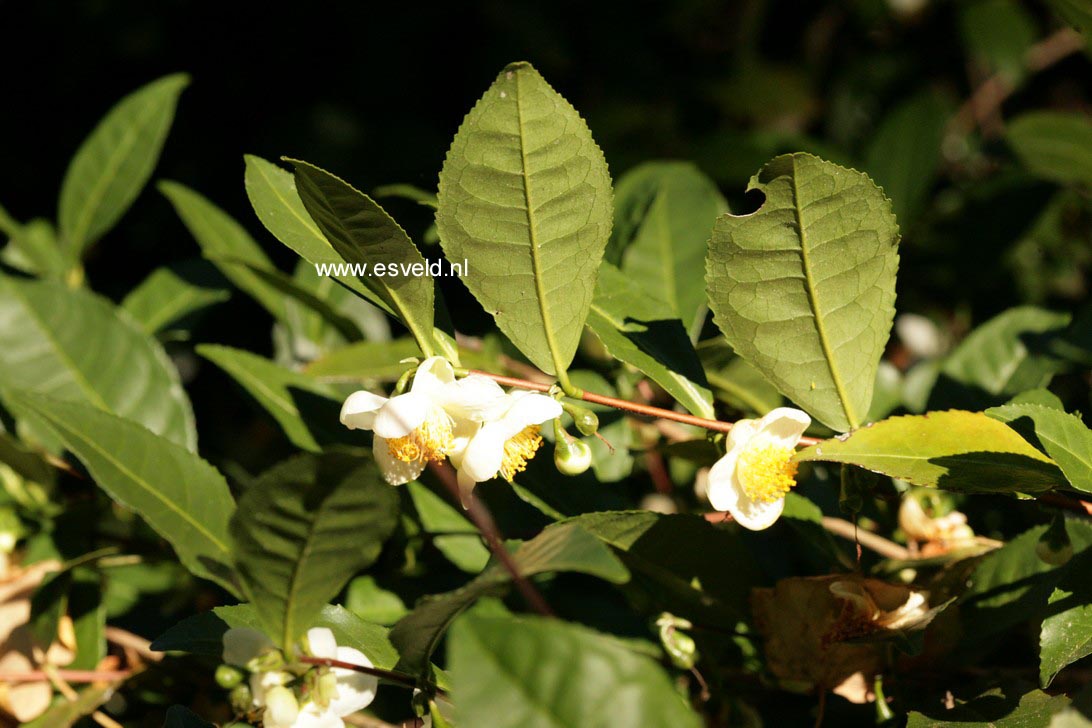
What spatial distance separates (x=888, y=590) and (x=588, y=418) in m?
0.32

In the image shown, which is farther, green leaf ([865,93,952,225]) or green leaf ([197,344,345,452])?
green leaf ([865,93,952,225])

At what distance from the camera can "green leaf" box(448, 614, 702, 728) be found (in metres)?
0.57

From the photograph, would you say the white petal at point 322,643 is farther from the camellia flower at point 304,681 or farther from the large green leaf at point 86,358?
the large green leaf at point 86,358

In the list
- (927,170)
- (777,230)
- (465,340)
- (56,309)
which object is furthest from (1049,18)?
(56,309)

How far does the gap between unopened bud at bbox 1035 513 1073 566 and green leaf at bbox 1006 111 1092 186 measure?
3.55 ft

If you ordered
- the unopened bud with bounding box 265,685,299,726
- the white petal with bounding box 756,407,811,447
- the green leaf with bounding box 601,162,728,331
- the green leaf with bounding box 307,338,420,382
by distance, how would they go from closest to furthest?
the unopened bud with bounding box 265,685,299,726
the white petal with bounding box 756,407,811,447
the green leaf with bounding box 307,338,420,382
the green leaf with bounding box 601,162,728,331

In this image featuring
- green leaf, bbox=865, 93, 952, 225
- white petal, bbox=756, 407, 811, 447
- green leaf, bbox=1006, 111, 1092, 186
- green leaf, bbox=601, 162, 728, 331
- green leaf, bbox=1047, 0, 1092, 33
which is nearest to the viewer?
white petal, bbox=756, 407, 811, 447

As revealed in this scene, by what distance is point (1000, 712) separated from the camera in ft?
2.72

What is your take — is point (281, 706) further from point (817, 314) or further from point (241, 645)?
point (817, 314)

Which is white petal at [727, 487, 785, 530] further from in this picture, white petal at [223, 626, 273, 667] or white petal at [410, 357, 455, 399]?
white petal at [223, 626, 273, 667]

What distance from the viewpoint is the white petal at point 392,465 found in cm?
85

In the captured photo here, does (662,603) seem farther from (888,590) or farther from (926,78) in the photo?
(926,78)

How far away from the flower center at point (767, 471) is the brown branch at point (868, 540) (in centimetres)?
24

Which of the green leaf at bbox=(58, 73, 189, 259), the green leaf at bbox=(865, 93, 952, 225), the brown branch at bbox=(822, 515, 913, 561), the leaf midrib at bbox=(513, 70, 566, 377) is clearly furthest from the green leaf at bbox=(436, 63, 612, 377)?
the green leaf at bbox=(865, 93, 952, 225)
